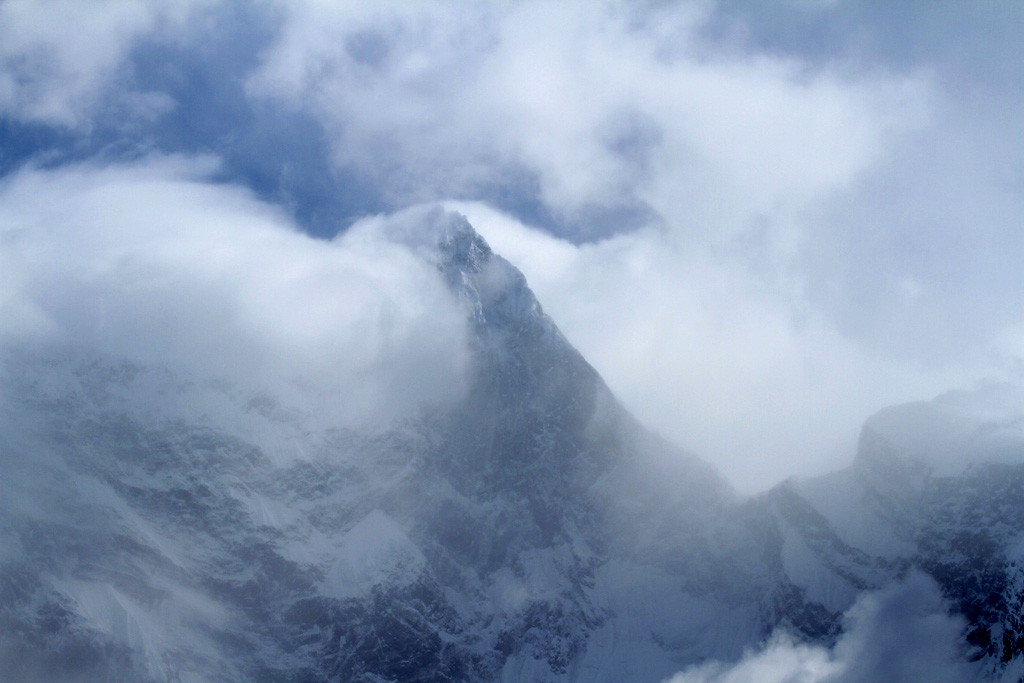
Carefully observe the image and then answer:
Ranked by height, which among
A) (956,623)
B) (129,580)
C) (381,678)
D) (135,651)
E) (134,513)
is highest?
(134,513)

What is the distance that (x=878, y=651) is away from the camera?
198875 millimetres

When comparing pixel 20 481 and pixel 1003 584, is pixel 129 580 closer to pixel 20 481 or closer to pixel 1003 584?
pixel 20 481

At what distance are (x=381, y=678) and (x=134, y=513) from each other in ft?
181

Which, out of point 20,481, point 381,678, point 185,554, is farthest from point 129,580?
point 381,678

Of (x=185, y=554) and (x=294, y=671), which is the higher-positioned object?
(x=185, y=554)

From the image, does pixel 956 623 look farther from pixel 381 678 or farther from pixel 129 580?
pixel 129 580

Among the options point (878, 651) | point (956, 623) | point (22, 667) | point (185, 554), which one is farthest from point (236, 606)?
point (956, 623)

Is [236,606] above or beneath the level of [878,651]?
above

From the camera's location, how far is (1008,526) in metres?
198

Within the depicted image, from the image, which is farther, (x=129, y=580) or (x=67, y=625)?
(x=129, y=580)

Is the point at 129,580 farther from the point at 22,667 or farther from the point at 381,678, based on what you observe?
the point at 381,678

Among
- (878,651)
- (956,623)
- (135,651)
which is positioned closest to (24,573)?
(135,651)

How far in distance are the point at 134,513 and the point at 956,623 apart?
153203mm

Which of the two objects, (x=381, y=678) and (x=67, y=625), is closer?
(x=67, y=625)
